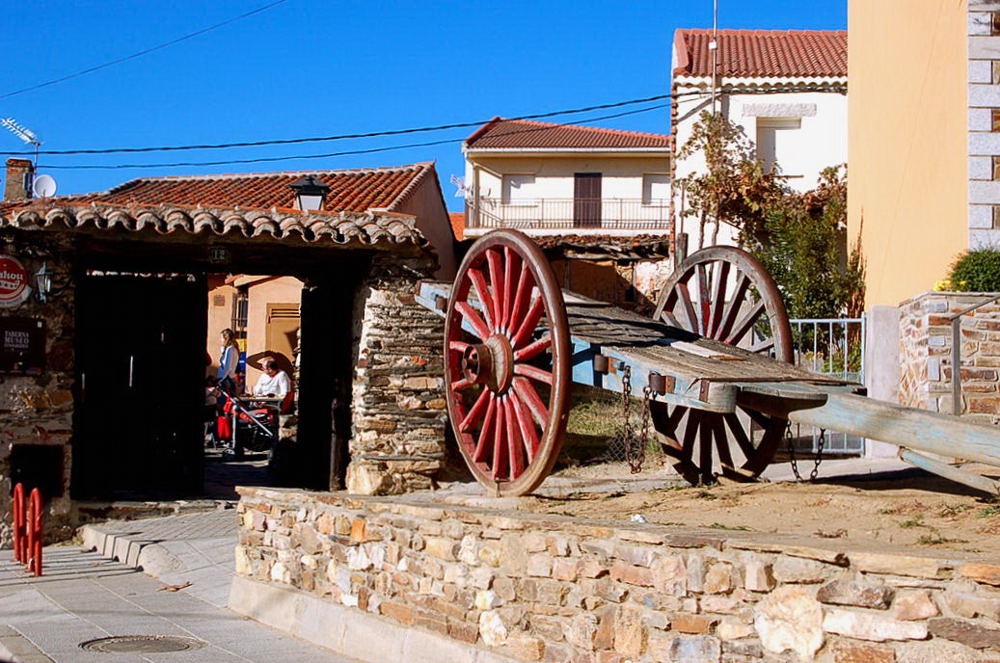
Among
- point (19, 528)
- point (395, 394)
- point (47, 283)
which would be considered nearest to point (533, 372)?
point (395, 394)

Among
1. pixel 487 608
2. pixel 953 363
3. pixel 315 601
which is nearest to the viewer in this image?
pixel 487 608

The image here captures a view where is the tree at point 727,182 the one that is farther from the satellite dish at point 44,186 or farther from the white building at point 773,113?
the satellite dish at point 44,186

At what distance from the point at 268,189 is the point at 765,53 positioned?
1059cm

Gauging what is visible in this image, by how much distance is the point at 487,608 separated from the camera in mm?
5691

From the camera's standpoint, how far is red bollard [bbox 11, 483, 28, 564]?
9.46 metres

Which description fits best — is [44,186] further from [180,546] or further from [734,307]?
[734,307]

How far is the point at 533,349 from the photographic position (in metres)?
6.36

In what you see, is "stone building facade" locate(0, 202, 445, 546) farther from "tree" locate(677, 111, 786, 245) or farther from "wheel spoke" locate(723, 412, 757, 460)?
"tree" locate(677, 111, 786, 245)

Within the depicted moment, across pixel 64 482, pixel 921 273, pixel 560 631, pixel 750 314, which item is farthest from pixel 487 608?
pixel 921 273

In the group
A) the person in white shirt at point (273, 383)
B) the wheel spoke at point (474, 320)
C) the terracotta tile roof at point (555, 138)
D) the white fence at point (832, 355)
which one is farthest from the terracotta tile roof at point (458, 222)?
the wheel spoke at point (474, 320)

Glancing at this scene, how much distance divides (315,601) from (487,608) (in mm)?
Result: 1896

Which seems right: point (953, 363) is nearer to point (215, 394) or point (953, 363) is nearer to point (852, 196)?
point (852, 196)

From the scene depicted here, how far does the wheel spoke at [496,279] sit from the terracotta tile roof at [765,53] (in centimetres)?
1493

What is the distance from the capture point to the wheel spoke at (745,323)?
7.45 meters
